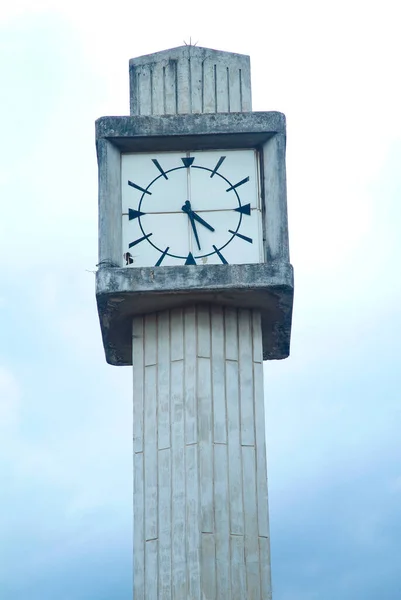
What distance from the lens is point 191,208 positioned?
1738cm

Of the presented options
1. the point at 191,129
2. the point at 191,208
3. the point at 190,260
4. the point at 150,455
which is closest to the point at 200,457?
the point at 150,455

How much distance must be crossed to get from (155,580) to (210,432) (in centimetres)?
163

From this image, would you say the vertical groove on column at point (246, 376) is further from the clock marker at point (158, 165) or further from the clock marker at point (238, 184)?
the clock marker at point (158, 165)

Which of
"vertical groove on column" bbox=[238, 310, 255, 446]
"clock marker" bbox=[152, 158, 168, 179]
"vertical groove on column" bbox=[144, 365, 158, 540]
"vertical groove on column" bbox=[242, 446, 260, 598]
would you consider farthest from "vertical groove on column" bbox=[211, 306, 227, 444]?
"clock marker" bbox=[152, 158, 168, 179]

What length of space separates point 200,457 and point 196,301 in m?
1.78

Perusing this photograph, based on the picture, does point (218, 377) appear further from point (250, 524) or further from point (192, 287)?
point (250, 524)

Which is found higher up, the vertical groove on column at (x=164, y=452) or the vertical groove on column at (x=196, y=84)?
the vertical groove on column at (x=196, y=84)

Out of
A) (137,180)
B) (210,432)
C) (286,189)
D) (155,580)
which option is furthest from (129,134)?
(155,580)

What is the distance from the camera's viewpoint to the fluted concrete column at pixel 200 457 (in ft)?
51.8

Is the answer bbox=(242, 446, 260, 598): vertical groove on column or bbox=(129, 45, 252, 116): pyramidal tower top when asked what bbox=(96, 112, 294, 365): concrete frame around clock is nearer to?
bbox=(129, 45, 252, 116): pyramidal tower top

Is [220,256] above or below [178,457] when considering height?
above

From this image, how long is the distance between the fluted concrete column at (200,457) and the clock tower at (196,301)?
0.01 m

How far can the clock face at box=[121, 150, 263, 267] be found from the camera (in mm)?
17188

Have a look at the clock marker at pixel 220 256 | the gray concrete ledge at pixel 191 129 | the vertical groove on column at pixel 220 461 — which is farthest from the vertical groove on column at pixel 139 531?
the gray concrete ledge at pixel 191 129
